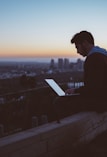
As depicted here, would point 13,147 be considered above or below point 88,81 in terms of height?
below

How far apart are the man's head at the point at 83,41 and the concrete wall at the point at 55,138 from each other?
799mm

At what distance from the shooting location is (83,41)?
3883 mm

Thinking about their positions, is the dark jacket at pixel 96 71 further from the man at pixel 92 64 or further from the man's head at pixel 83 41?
the man's head at pixel 83 41

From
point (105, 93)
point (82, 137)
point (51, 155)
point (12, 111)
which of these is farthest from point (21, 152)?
point (12, 111)

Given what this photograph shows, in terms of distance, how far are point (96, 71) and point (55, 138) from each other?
955mm

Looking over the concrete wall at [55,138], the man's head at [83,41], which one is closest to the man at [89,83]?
the man's head at [83,41]

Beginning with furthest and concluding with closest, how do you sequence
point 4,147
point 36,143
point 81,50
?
point 81,50 → point 36,143 → point 4,147

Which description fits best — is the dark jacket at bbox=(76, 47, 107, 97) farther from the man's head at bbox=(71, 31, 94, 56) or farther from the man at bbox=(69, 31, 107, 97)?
the man's head at bbox=(71, 31, 94, 56)

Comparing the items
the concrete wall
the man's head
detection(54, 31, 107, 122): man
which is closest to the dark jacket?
detection(54, 31, 107, 122): man

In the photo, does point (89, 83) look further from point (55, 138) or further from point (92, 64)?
point (55, 138)

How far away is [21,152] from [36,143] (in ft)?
0.71

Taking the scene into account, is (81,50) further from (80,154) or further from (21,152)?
(21,152)

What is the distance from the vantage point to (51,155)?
3.31 m

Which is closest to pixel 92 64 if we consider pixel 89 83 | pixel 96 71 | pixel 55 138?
pixel 96 71
